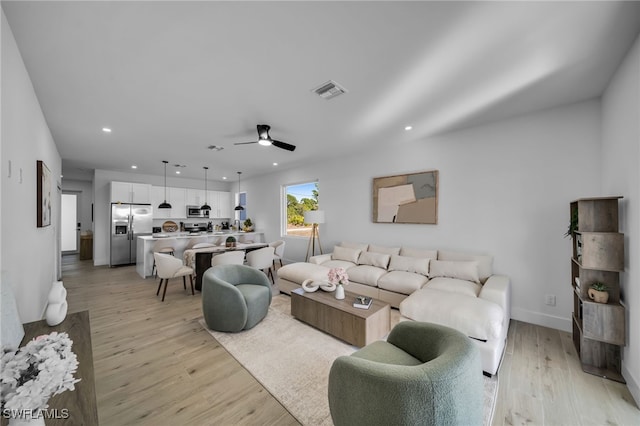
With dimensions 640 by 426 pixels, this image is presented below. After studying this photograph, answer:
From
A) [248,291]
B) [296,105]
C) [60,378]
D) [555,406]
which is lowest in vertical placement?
[555,406]

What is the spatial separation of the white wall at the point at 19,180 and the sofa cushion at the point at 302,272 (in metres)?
2.89

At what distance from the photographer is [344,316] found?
8.70ft

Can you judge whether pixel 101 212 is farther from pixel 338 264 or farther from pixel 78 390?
pixel 78 390

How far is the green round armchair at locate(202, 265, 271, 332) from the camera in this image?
282 centimetres

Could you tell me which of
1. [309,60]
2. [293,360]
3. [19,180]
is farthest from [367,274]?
[19,180]

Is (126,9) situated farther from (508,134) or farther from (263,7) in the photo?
(508,134)

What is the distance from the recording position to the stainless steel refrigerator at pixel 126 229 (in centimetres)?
652

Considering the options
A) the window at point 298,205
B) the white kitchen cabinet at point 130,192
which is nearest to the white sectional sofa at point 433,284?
the window at point 298,205

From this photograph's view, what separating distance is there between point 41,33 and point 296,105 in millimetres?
2076

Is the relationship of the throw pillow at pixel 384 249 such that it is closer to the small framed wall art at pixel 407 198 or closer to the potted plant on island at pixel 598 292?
the small framed wall art at pixel 407 198

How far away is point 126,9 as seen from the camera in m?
1.55

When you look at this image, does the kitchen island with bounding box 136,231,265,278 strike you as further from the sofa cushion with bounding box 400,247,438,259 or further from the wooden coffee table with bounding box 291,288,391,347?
the sofa cushion with bounding box 400,247,438,259

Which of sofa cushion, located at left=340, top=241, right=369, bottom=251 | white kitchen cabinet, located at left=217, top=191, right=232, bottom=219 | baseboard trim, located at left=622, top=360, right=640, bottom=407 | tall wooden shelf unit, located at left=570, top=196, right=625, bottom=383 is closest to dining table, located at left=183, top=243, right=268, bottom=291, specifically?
sofa cushion, located at left=340, top=241, right=369, bottom=251

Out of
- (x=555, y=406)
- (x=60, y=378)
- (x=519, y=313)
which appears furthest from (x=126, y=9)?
(x=519, y=313)
